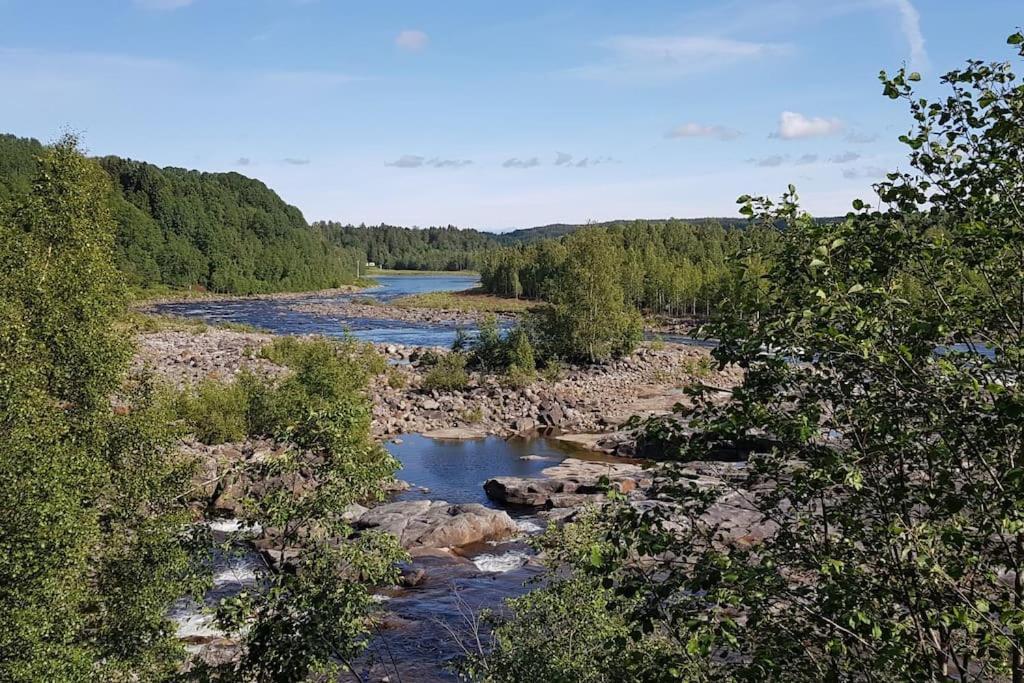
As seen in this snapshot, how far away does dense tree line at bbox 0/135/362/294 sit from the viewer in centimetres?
14175

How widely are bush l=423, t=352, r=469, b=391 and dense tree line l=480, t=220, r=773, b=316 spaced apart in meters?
13.4

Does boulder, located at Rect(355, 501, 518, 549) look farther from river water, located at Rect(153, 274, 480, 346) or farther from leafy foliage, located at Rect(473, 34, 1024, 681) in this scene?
river water, located at Rect(153, 274, 480, 346)

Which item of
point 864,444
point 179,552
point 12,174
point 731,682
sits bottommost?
point 179,552

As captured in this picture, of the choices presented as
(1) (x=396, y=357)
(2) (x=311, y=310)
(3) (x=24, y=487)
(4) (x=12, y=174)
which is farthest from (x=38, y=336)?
(4) (x=12, y=174)

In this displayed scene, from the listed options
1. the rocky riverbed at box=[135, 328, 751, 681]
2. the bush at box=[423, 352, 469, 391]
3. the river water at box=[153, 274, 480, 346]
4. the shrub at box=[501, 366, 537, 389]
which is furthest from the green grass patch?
the shrub at box=[501, 366, 537, 389]

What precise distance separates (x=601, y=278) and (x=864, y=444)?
2346 inches

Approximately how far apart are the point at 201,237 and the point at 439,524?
146205 mm

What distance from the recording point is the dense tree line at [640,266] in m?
69.9

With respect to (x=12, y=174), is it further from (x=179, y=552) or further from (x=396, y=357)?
(x=179, y=552)

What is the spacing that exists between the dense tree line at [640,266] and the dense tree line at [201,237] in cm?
4869

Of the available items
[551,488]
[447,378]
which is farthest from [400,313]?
[551,488]

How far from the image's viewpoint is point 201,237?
158125mm

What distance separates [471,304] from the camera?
418 feet

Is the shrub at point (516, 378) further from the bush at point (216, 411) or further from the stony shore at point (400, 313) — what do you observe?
the stony shore at point (400, 313)
